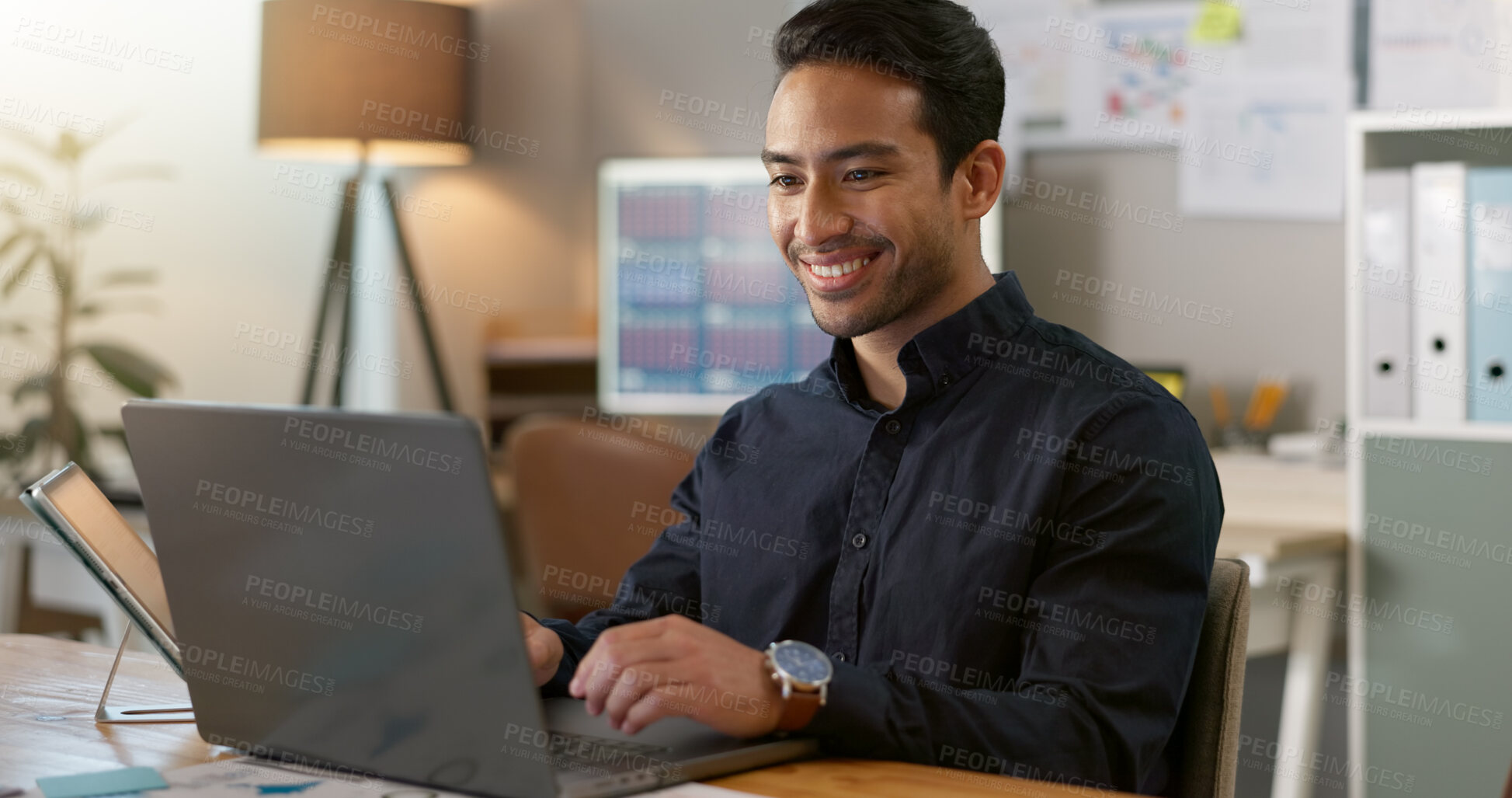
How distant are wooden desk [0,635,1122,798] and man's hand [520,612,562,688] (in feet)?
0.73

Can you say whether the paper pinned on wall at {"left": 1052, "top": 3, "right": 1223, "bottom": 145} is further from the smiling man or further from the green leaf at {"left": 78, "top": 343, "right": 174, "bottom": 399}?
the green leaf at {"left": 78, "top": 343, "right": 174, "bottom": 399}

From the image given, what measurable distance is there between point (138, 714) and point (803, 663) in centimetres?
53

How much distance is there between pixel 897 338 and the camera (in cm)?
131

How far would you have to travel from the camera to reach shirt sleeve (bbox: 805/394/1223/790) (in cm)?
97

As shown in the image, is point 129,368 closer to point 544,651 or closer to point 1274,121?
point 544,651

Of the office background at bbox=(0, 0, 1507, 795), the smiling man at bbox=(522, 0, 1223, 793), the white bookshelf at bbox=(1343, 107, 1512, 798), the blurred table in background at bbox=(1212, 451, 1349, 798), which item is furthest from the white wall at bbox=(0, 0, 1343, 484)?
the smiling man at bbox=(522, 0, 1223, 793)

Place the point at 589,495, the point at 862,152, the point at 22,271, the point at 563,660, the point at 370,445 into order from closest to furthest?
the point at 370,445, the point at 563,660, the point at 862,152, the point at 22,271, the point at 589,495

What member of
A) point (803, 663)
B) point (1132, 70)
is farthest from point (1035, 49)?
point (803, 663)

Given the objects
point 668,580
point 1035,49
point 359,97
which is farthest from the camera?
point 1035,49

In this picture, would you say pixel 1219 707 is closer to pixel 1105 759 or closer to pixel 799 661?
pixel 1105 759

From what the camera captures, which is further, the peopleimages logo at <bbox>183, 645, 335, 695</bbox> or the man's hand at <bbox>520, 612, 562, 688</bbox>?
the man's hand at <bbox>520, 612, 562, 688</bbox>

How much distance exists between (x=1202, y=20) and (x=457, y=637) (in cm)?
251

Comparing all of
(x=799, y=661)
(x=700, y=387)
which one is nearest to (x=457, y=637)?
(x=799, y=661)

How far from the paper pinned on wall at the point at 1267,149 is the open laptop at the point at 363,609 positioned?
7.13ft
